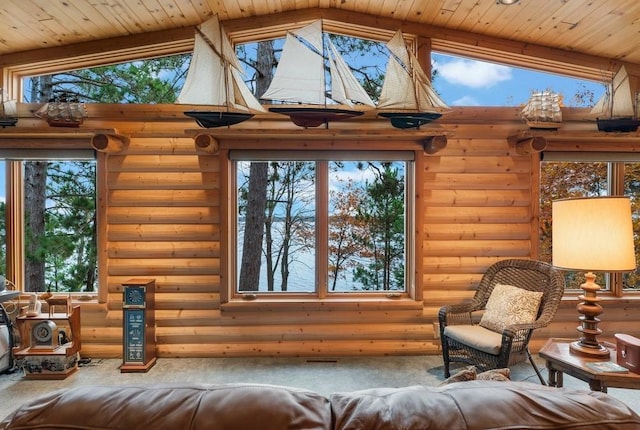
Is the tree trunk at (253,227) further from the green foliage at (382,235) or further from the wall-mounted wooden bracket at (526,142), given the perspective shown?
the wall-mounted wooden bracket at (526,142)

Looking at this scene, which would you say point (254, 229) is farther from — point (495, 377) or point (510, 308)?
point (495, 377)

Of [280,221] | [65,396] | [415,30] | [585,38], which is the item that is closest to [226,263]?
[280,221]

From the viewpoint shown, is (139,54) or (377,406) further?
(139,54)

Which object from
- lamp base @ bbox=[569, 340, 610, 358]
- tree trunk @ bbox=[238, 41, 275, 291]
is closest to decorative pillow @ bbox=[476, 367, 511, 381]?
lamp base @ bbox=[569, 340, 610, 358]

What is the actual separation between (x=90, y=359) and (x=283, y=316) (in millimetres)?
1898

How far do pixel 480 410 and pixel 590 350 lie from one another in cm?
178

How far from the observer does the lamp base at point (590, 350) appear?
7.27 feet

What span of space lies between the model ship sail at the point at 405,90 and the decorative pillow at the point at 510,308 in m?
1.71

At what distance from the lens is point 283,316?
379 cm

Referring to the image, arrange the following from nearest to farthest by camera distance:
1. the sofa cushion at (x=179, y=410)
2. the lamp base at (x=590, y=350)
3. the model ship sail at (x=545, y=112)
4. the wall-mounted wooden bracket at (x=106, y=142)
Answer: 1. the sofa cushion at (x=179, y=410)
2. the lamp base at (x=590, y=350)
3. the wall-mounted wooden bracket at (x=106, y=142)
4. the model ship sail at (x=545, y=112)

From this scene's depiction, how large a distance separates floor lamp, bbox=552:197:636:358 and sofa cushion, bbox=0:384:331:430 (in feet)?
6.07

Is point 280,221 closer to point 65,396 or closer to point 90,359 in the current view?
point 90,359

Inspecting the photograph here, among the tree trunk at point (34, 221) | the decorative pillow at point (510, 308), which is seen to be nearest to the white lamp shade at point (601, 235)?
the decorative pillow at point (510, 308)

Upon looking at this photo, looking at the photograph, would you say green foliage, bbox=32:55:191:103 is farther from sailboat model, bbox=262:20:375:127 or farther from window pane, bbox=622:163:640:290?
window pane, bbox=622:163:640:290
